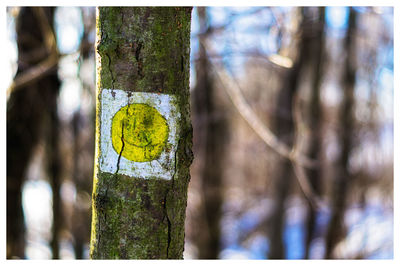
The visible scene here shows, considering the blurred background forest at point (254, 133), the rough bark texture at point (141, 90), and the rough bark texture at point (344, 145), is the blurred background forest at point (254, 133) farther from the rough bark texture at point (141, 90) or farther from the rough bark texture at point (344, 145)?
the rough bark texture at point (141, 90)

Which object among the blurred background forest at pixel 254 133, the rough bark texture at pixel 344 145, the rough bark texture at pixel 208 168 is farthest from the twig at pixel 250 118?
the rough bark texture at pixel 344 145

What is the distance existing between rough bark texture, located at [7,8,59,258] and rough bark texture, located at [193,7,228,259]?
2.66 metres

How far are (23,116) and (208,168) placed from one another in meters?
3.47

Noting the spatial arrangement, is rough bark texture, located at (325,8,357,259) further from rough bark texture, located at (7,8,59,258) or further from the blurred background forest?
rough bark texture, located at (7,8,59,258)

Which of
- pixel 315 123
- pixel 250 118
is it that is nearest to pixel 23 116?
pixel 250 118

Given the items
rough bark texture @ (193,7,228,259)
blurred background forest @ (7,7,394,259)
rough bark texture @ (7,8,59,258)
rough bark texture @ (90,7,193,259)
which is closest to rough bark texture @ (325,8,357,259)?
blurred background forest @ (7,7,394,259)

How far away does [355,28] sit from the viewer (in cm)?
556

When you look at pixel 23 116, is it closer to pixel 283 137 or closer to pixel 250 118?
pixel 250 118

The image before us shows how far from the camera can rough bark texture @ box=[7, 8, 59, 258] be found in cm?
366

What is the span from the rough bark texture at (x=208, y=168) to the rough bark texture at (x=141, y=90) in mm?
4899

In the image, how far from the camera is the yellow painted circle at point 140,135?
959 millimetres

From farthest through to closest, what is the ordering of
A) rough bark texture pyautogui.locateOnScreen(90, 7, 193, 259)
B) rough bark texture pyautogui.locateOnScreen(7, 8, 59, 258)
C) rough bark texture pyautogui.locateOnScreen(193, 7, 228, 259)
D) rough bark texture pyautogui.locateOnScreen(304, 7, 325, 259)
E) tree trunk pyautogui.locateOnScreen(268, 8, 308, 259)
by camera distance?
rough bark texture pyautogui.locateOnScreen(193, 7, 228, 259), rough bark texture pyautogui.locateOnScreen(304, 7, 325, 259), tree trunk pyautogui.locateOnScreen(268, 8, 308, 259), rough bark texture pyautogui.locateOnScreen(7, 8, 59, 258), rough bark texture pyautogui.locateOnScreen(90, 7, 193, 259)
